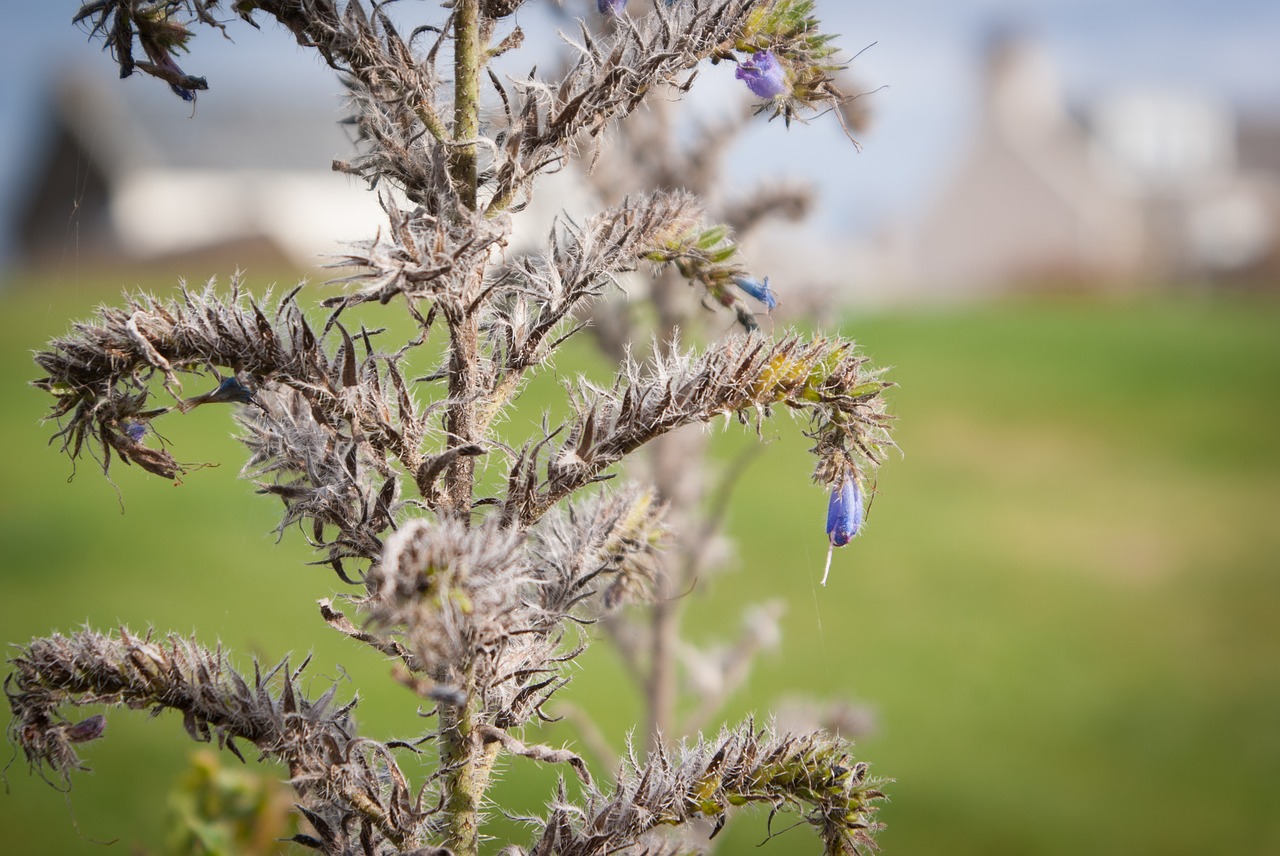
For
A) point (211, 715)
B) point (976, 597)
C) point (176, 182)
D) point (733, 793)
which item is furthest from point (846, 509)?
point (176, 182)

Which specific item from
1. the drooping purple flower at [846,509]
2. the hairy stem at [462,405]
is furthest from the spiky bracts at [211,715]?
the drooping purple flower at [846,509]

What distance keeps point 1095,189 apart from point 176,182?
40.2 meters

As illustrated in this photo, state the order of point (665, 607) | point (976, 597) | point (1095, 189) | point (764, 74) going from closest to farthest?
point (764, 74)
point (665, 607)
point (976, 597)
point (1095, 189)

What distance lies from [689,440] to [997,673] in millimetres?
9438

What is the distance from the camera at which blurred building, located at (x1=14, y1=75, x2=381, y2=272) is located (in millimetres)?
41250

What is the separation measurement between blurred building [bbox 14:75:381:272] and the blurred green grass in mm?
16397

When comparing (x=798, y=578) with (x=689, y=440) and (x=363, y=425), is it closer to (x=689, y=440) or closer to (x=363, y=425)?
(x=689, y=440)

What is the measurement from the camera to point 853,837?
1893mm

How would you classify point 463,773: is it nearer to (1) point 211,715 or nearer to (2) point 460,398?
(1) point 211,715

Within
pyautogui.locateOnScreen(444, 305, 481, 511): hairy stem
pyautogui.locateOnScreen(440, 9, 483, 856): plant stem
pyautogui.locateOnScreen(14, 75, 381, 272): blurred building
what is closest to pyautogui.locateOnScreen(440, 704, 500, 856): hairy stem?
pyautogui.locateOnScreen(440, 9, 483, 856): plant stem

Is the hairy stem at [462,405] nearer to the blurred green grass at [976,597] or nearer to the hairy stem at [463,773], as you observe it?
the hairy stem at [463,773]

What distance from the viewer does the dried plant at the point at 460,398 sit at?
1.81 meters


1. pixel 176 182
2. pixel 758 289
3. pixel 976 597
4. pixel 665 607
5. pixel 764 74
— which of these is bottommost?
pixel 758 289

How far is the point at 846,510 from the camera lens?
6.08 ft
